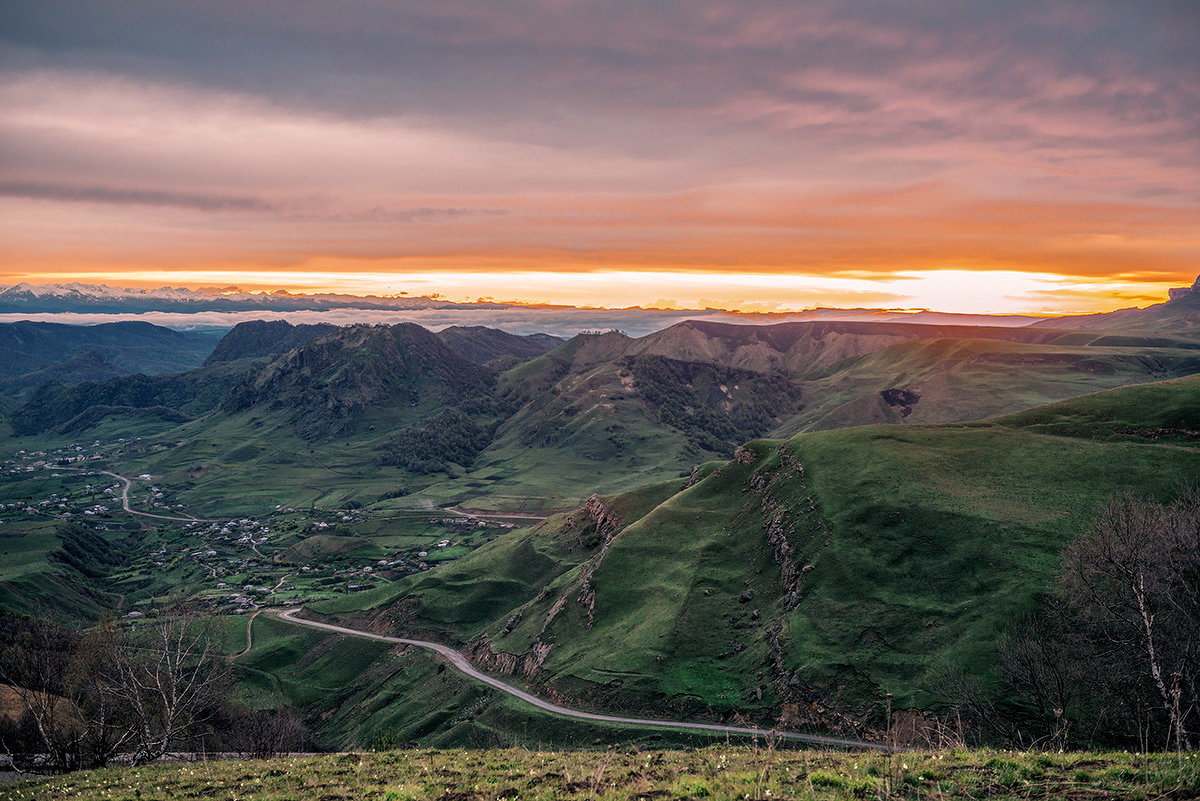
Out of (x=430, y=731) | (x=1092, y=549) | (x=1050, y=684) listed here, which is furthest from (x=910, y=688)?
(x=430, y=731)

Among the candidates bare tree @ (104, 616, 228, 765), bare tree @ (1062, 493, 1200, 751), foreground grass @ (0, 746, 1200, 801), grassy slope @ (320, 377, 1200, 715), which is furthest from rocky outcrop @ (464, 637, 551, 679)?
bare tree @ (1062, 493, 1200, 751)

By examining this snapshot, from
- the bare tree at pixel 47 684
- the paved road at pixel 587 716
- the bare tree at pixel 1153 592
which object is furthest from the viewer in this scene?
the paved road at pixel 587 716

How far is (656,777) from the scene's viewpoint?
30.1m

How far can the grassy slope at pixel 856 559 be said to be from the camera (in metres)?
90.6

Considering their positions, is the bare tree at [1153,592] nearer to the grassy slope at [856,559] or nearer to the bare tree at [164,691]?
the grassy slope at [856,559]

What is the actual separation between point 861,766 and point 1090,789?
378 inches

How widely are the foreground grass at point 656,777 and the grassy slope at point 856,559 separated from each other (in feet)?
188

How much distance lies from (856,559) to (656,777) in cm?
8981

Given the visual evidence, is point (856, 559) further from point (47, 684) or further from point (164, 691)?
point (47, 684)

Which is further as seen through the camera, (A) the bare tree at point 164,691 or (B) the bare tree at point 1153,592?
(B) the bare tree at point 1153,592

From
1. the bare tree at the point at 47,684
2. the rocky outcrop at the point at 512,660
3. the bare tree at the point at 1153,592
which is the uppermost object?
the bare tree at the point at 1153,592

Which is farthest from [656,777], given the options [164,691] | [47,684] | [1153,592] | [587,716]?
[587,716]

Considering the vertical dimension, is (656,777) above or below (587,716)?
above

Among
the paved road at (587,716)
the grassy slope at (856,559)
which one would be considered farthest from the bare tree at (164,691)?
the grassy slope at (856,559)
